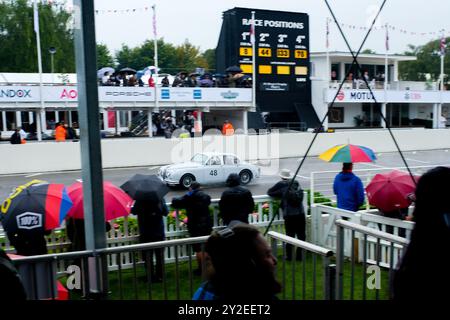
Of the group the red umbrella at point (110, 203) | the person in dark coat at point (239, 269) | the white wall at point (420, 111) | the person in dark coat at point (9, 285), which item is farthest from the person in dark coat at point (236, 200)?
the white wall at point (420, 111)

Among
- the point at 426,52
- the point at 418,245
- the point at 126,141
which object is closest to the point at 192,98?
the point at 126,141

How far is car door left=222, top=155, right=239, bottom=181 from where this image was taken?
20.3 m

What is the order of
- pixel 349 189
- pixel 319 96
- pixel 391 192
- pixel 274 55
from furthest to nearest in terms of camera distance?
1. pixel 319 96
2. pixel 274 55
3. pixel 349 189
4. pixel 391 192

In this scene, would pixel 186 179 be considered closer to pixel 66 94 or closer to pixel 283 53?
pixel 66 94

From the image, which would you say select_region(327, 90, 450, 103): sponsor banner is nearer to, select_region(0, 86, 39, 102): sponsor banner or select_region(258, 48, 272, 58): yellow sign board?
select_region(258, 48, 272, 58): yellow sign board

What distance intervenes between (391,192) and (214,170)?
1251cm

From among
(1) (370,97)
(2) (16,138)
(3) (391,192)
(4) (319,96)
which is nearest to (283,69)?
(4) (319,96)

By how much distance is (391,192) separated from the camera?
8.05 m

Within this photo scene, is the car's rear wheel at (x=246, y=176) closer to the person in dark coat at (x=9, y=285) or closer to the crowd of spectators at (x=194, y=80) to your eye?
the crowd of spectators at (x=194, y=80)

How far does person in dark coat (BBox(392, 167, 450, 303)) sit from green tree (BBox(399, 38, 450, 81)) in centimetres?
7183

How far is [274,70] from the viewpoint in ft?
136

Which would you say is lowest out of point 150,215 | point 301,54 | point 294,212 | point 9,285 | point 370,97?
point 294,212

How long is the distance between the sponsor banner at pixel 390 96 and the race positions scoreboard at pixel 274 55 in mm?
2647

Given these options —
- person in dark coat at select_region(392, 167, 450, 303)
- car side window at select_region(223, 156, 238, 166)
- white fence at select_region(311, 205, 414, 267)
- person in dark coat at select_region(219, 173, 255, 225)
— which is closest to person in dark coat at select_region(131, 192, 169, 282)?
person in dark coat at select_region(219, 173, 255, 225)
